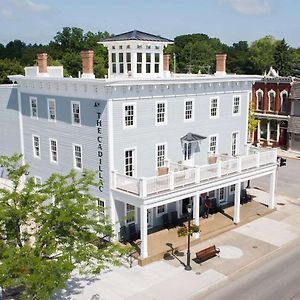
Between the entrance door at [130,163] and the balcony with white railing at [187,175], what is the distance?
131 centimetres

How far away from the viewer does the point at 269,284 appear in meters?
21.3

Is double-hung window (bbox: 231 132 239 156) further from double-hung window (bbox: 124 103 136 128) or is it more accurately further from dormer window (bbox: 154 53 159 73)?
double-hung window (bbox: 124 103 136 128)

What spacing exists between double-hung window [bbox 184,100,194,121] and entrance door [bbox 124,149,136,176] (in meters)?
4.70

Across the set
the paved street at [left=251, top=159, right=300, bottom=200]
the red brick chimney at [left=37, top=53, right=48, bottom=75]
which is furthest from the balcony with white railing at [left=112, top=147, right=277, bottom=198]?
the red brick chimney at [left=37, top=53, right=48, bottom=75]

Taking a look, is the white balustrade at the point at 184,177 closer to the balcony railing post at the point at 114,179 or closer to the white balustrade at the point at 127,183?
the white balustrade at the point at 127,183

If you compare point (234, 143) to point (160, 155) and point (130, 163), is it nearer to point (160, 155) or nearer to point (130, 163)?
point (160, 155)

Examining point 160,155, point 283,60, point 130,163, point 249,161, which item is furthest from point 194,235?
point 283,60

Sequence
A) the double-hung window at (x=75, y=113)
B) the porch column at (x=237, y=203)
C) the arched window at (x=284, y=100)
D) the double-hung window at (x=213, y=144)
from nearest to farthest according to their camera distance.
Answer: the double-hung window at (x=75, y=113), the porch column at (x=237, y=203), the double-hung window at (x=213, y=144), the arched window at (x=284, y=100)

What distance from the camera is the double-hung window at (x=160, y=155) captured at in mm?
26917

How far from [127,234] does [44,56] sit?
1348cm

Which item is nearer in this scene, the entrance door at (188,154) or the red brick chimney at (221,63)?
the entrance door at (188,154)

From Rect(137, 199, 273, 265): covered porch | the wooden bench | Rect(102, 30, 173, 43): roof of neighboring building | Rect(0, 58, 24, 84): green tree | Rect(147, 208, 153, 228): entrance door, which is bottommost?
Rect(137, 199, 273, 265): covered porch

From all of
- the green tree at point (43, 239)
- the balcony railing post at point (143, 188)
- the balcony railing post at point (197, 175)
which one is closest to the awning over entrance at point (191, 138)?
the balcony railing post at point (197, 175)

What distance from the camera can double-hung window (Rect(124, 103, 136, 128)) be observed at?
2480 centimetres
